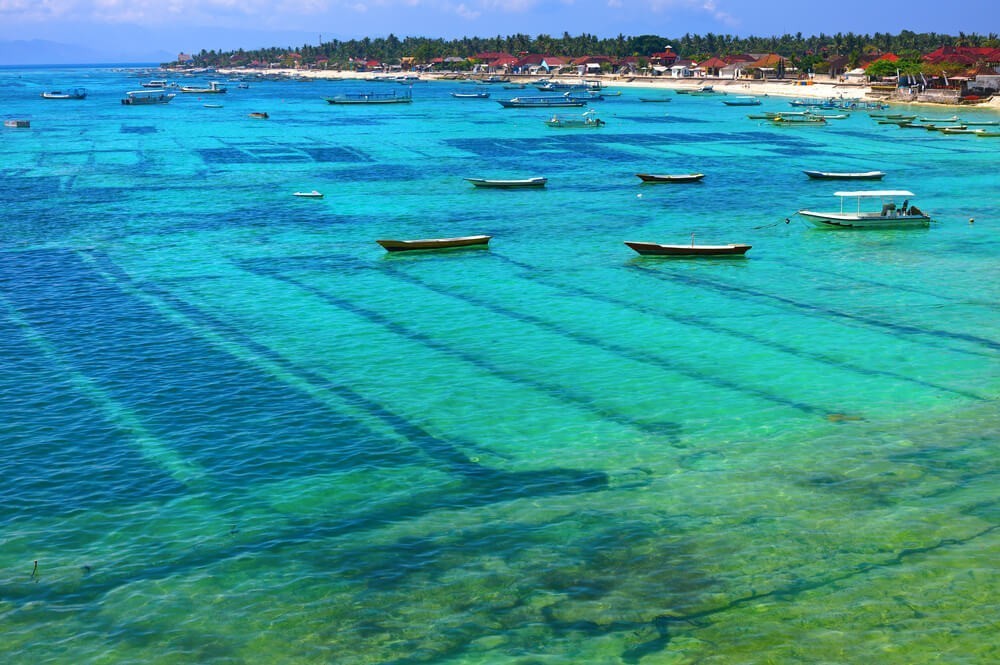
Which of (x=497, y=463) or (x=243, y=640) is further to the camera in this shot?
(x=497, y=463)

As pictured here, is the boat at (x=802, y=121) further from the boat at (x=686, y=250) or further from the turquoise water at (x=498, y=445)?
the boat at (x=686, y=250)

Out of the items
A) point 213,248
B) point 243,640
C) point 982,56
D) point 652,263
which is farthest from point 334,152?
point 982,56

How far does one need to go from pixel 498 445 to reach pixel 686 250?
82.9 ft

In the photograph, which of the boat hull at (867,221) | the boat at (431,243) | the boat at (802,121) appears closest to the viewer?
the boat at (431,243)

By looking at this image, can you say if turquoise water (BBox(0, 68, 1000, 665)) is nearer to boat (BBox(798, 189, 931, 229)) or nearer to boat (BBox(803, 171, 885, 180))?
boat (BBox(798, 189, 931, 229))

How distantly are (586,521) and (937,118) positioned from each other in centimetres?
14060

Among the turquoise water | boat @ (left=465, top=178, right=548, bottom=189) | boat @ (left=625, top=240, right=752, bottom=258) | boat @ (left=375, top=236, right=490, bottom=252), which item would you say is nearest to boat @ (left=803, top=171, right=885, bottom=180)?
the turquoise water

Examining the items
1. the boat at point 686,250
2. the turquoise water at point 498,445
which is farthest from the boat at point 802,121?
the boat at point 686,250

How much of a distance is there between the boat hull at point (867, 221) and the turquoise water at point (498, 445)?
0.76 meters

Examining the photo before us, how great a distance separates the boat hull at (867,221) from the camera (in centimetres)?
5582

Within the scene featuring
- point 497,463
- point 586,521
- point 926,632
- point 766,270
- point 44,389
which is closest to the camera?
point 926,632

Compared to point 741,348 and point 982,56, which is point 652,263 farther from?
point 982,56

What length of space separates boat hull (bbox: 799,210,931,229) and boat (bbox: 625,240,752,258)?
1035cm

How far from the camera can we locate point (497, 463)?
979 inches
